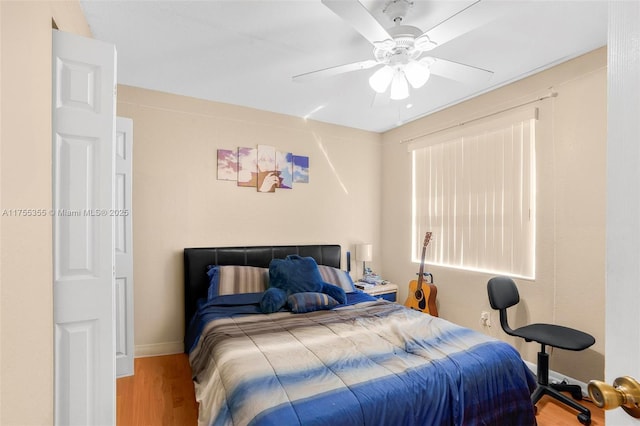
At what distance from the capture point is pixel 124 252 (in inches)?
107

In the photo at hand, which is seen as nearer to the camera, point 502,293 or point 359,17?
point 359,17

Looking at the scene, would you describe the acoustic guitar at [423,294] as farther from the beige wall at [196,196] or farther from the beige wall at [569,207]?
the beige wall at [196,196]

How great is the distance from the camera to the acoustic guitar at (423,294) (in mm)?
3428

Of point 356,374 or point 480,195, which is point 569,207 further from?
point 356,374

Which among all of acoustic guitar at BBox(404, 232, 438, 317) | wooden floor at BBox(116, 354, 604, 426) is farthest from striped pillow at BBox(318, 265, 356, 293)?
wooden floor at BBox(116, 354, 604, 426)

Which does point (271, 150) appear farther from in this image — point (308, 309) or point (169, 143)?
point (308, 309)

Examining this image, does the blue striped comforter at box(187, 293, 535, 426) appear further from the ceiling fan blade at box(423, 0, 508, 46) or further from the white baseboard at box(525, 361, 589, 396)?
the ceiling fan blade at box(423, 0, 508, 46)

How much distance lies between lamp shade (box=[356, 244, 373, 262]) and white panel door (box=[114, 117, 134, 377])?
2591 millimetres

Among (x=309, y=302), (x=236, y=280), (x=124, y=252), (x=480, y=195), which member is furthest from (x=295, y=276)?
(x=480, y=195)

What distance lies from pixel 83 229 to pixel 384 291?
3.21m

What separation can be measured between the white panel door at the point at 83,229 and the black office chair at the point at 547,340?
8.61 feet

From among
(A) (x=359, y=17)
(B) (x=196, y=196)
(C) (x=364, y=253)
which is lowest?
(C) (x=364, y=253)

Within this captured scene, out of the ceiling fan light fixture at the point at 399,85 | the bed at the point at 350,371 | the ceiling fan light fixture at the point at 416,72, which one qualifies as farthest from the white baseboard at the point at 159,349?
the ceiling fan light fixture at the point at 416,72

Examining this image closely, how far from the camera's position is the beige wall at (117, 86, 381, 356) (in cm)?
306
